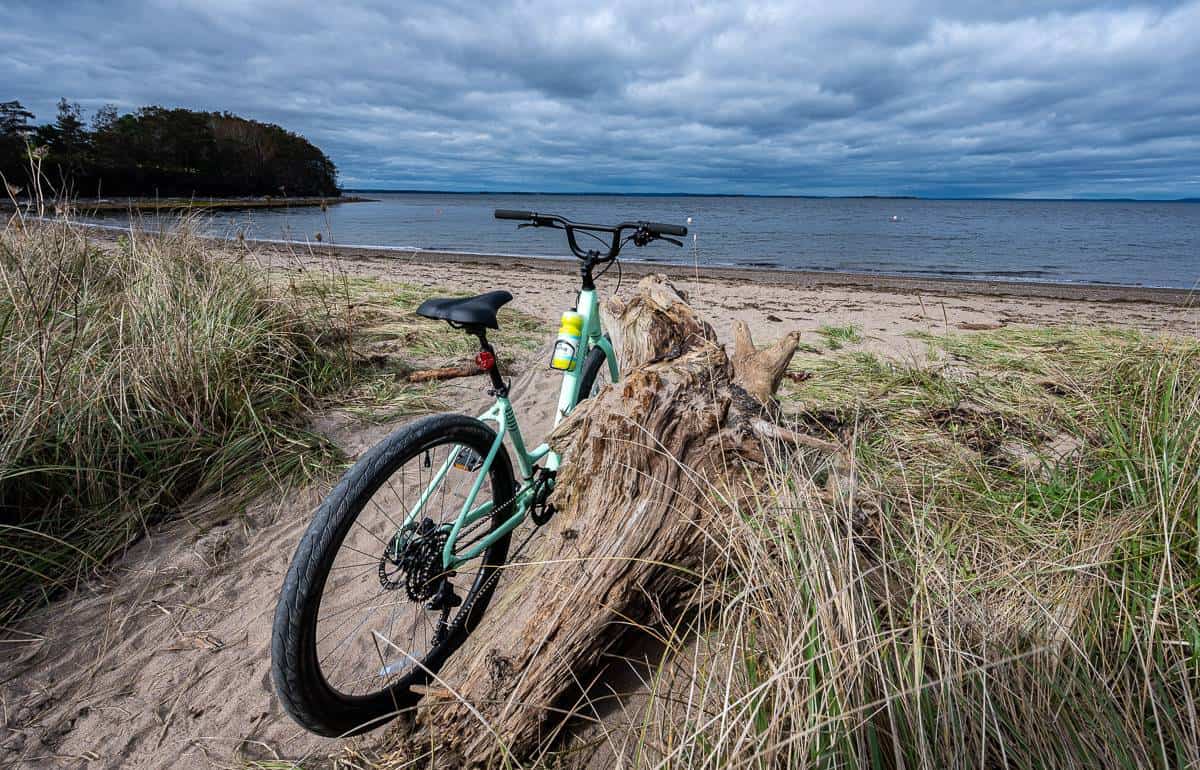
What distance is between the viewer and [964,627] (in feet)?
4.84

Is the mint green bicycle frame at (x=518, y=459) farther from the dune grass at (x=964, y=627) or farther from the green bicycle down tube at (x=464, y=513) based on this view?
the dune grass at (x=964, y=627)

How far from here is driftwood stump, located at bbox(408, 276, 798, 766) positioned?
5.99 ft

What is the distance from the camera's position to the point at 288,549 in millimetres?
3086

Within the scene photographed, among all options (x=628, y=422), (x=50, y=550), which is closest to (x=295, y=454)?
(x=50, y=550)

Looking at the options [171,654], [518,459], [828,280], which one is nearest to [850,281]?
[828,280]

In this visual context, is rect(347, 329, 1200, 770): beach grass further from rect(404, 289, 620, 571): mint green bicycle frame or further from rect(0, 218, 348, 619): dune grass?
rect(0, 218, 348, 619): dune grass

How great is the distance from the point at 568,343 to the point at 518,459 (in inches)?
25.9

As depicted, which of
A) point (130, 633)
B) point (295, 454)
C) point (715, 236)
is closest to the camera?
point (130, 633)

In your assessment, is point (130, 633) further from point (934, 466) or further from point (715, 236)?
point (715, 236)

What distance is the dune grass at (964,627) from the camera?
124 centimetres

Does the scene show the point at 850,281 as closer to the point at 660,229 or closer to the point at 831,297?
the point at 831,297

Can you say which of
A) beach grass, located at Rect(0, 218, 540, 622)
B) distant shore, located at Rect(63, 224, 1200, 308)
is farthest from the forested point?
beach grass, located at Rect(0, 218, 540, 622)

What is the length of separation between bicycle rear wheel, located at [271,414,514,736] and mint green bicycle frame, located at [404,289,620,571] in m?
0.04

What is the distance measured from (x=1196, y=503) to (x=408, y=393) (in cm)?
472
